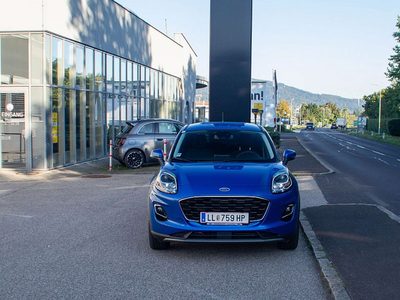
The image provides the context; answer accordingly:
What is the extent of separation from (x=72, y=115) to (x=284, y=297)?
13.4 metres

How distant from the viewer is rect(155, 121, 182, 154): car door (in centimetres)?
1605

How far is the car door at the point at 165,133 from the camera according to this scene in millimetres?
16047

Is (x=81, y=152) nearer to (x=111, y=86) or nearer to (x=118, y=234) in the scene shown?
(x=111, y=86)

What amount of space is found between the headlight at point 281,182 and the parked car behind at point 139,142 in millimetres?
10126

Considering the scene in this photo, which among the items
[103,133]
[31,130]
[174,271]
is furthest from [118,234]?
[103,133]

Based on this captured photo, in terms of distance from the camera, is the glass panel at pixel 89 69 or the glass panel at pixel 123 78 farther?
the glass panel at pixel 123 78

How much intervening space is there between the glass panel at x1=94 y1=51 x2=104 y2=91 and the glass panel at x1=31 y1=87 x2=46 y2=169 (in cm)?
412

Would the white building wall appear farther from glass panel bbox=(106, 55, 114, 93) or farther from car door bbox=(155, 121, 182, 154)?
car door bbox=(155, 121, 182, 154)

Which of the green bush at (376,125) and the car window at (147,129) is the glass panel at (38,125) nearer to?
the car window at (147,129)

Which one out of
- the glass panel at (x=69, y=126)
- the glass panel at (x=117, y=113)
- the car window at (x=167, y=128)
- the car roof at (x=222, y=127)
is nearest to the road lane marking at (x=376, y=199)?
the car roof at (x=222, y=127)

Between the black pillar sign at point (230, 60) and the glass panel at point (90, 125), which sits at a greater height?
the black pillar sign at point (230, 60)

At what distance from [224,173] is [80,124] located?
487 inches

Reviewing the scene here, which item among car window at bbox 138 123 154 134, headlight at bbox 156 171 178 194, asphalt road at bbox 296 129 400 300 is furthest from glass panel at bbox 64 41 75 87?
headlight at bbox 156 171 178 194

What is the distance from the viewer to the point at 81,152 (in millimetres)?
17203
